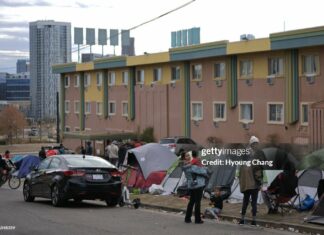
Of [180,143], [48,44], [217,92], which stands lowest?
[180,143]

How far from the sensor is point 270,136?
36000 mm

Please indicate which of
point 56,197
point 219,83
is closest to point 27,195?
point 56,197

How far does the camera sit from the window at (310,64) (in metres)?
33.7

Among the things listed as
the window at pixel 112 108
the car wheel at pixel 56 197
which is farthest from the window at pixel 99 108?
the car wheel at pixel 56 197

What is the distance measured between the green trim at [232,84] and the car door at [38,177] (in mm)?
23002

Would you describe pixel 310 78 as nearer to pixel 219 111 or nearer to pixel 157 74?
pixel 219 111

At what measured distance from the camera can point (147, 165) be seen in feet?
73.8

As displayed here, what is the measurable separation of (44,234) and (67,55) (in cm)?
5812

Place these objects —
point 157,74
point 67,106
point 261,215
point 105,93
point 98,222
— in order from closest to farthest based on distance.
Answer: point 98,222 < point 261,215 < point 157,74 < point 105,93 < point 67,106

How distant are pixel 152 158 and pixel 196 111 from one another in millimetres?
21734

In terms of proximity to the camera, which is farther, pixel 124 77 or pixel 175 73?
pixel 124 77

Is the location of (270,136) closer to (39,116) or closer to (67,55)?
(67,55)

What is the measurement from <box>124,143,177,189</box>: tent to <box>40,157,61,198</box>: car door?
4.81m

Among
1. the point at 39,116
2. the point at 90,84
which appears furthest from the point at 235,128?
the point at 39,116
